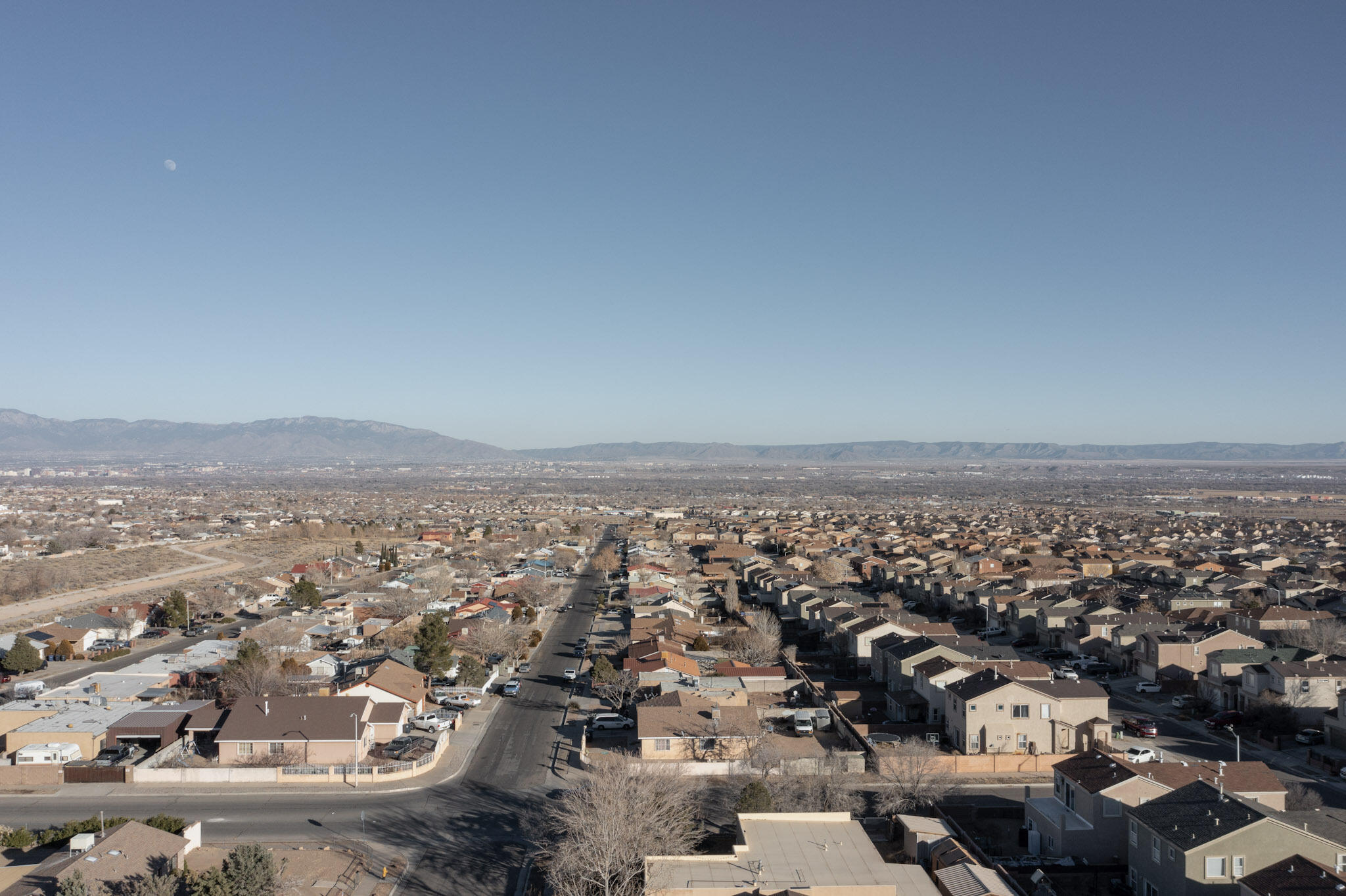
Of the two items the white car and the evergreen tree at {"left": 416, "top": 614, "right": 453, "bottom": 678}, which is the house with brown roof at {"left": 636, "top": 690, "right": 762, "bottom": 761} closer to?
the white car

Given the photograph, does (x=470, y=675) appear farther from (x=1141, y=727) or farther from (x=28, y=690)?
(x=1141, y=727)

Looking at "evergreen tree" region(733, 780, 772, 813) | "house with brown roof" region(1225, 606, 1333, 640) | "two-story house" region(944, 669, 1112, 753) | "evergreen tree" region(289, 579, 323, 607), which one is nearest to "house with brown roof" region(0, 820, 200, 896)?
"evergreen tree" region(733, 780, 772, 813)

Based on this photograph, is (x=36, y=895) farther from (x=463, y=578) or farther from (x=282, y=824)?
(x=463, y=578)

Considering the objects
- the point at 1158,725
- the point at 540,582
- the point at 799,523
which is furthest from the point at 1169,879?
the point at 799,523

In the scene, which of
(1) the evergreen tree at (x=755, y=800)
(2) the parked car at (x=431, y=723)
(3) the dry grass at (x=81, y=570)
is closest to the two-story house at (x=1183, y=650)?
(1) the evergreen tree at (x=755, y=800)

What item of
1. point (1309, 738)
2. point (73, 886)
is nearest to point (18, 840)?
point (73, 886)
